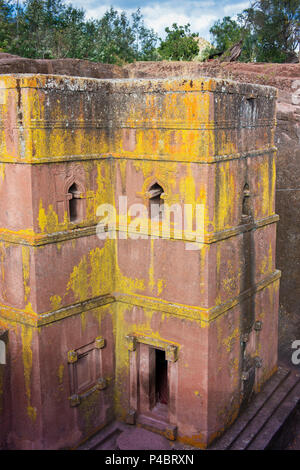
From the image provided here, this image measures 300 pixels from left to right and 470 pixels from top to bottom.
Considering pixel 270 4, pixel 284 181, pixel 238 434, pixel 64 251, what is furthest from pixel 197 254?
pixel 270 4

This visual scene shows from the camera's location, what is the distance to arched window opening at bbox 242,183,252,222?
9.98m

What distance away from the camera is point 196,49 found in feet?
88.0

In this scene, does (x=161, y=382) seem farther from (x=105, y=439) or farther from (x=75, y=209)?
(x=75, y=209)

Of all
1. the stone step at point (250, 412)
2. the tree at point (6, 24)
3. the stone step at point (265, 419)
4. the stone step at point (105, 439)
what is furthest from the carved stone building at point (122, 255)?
the tree at point (6, 24)

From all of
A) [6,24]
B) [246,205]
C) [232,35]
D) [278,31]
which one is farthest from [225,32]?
[246,205]

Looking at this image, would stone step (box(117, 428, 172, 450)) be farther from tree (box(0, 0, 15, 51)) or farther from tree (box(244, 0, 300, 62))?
tree (box(244, 0, 300, 62))

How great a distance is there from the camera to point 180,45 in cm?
2680

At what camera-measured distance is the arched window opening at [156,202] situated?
9.41 meters

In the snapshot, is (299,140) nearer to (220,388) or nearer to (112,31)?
(220,388)

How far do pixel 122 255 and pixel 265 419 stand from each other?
14.4 ft

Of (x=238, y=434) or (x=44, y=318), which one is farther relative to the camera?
(x=238, y=434)

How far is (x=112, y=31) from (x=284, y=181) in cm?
2084

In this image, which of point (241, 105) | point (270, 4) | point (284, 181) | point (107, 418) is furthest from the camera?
point (270, 4)

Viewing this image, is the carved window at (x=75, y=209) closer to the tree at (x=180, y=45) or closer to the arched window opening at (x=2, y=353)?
the arched window opening at (x=2, y=353)
